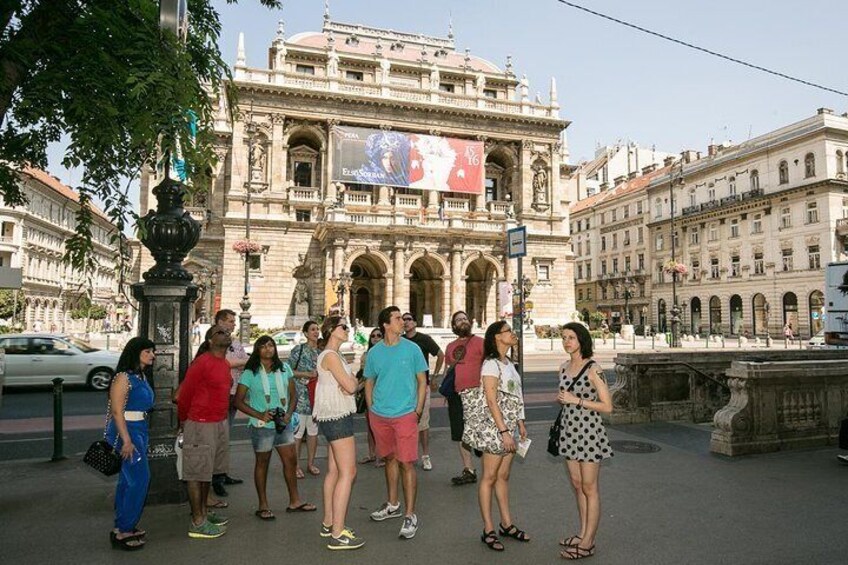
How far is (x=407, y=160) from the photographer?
3850cm

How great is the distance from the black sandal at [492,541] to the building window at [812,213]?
171 ft

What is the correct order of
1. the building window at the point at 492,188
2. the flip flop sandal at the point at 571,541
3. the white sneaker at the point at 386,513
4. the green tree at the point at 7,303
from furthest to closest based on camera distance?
the building window at the point at 492,188 < the green tree at the point at 7,303 < the white sneaker at the point at 386,513 < the flip flop sandal at the point at 571,541

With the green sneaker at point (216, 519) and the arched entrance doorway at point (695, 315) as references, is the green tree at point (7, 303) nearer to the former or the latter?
the green sneaker at point (216, 519)

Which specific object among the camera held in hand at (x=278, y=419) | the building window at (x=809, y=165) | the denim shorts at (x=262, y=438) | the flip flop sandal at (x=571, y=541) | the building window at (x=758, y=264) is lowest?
the flip flop sandal at (x=571, y=541)

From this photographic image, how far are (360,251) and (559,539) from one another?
31598mm

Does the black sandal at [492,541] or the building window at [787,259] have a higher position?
the building window at [787,259]

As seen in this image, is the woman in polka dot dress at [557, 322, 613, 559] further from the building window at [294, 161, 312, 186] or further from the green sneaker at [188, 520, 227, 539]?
the building window at [294, 161, 312, 186]

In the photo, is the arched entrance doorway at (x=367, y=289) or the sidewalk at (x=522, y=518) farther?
the arched entrance doorway at (x=367, y=289)

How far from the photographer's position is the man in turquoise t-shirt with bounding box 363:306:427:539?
4.73 metres

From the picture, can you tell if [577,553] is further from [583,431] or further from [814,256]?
[814,256]

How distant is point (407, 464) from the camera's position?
15.5 feet

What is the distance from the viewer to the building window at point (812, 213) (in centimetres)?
4506

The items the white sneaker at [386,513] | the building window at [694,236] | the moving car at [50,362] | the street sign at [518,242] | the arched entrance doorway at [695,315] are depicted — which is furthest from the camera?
the building window at [694,236]

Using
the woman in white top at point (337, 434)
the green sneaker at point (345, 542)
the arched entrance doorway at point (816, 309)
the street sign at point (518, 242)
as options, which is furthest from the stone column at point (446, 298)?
the green sneaker at point (345, 542)
